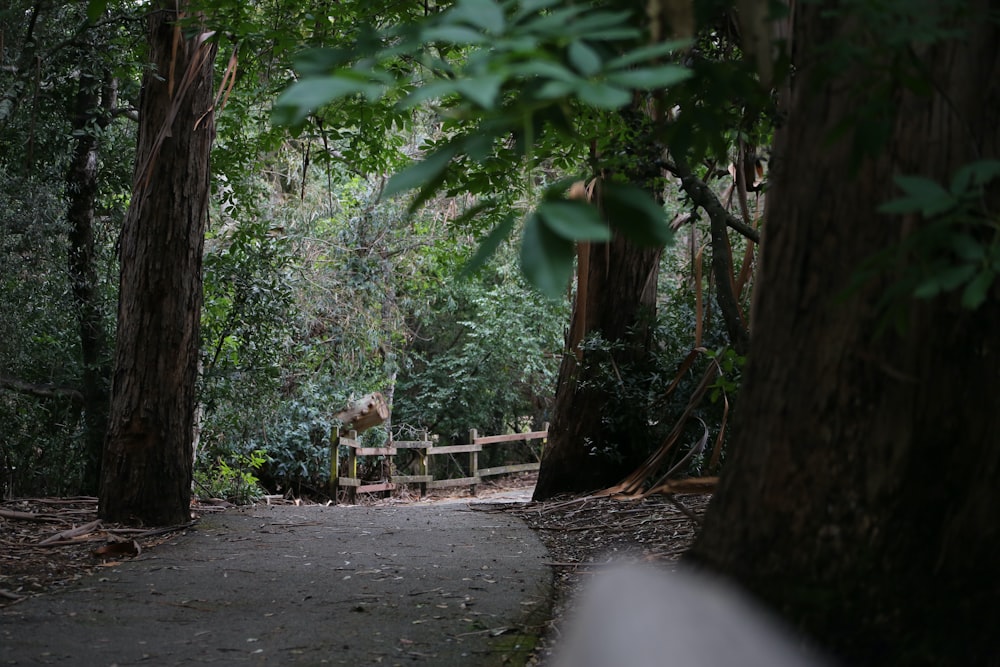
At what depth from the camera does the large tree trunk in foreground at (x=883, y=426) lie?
191 centimetres

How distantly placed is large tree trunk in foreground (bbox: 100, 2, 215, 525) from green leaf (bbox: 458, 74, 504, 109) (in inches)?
209

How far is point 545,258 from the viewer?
4.08 ft

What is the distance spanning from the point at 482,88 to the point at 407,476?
643 inches

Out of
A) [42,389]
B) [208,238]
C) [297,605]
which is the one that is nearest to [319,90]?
[297,605]

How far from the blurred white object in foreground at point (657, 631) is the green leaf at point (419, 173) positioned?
2.18 ft

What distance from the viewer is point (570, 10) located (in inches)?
50.7

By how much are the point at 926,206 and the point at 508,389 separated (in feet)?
63.3

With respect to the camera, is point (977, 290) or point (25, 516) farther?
point (25, 516)

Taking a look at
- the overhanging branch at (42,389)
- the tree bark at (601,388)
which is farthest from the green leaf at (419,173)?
the tree bark at (601,388)

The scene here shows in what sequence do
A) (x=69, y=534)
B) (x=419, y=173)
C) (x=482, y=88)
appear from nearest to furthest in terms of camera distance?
(x=482, y=88) → (x=419, y=173) → (x=69, y=534)

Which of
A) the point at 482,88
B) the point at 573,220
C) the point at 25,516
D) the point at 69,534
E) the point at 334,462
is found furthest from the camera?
the point at 334,462

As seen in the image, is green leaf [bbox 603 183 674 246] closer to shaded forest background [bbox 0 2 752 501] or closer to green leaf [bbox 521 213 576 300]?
green leaf [bbox 521 213 576 300]

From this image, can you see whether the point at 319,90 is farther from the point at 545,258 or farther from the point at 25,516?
the point at 25,516

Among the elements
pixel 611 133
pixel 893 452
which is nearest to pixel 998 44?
pixel 893 452
